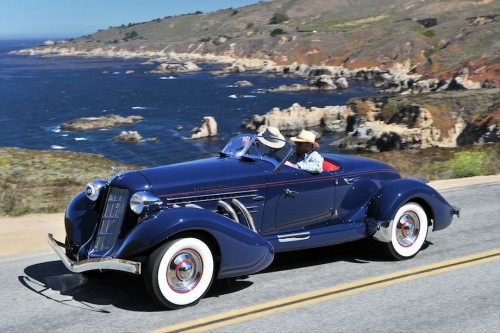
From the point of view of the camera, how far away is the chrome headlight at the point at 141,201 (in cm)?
617

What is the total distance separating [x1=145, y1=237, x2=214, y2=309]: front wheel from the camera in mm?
5941

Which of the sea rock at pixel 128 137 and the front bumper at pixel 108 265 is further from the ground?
the front bumper at pixel 108 265

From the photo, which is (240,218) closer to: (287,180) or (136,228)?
(287,180)

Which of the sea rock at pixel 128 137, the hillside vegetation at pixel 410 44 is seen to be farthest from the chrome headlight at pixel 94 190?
the hillside vegetation at pixel 410 44

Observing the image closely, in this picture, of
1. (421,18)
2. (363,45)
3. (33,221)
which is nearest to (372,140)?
(33,221)

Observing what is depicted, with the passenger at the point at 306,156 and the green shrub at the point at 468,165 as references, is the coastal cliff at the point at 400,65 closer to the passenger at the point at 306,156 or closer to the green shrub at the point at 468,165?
the green shrub at the point at 468,165

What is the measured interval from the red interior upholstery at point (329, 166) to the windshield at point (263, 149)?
0.65m

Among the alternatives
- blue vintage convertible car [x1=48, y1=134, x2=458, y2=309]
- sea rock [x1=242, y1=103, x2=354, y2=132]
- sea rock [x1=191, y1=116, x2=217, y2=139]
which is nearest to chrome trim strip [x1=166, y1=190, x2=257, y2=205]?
blue vintage convertible car [x1=48, y1=134, x2=458, y2=309]

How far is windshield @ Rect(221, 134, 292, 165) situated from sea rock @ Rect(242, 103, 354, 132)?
58347 mm

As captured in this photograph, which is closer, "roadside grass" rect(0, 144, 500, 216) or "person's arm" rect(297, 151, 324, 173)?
"person's arm" rect(297, 151, 324, 173)

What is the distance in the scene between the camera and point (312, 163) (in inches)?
301

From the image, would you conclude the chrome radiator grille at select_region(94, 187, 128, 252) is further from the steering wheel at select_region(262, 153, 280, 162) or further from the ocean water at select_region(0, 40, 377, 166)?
the ocean water at select_region(0, 40, 377, 166)

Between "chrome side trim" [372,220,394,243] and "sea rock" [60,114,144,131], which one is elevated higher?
"sea rock" [60,114,144,131]

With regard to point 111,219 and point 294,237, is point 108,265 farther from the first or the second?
point 294,237
